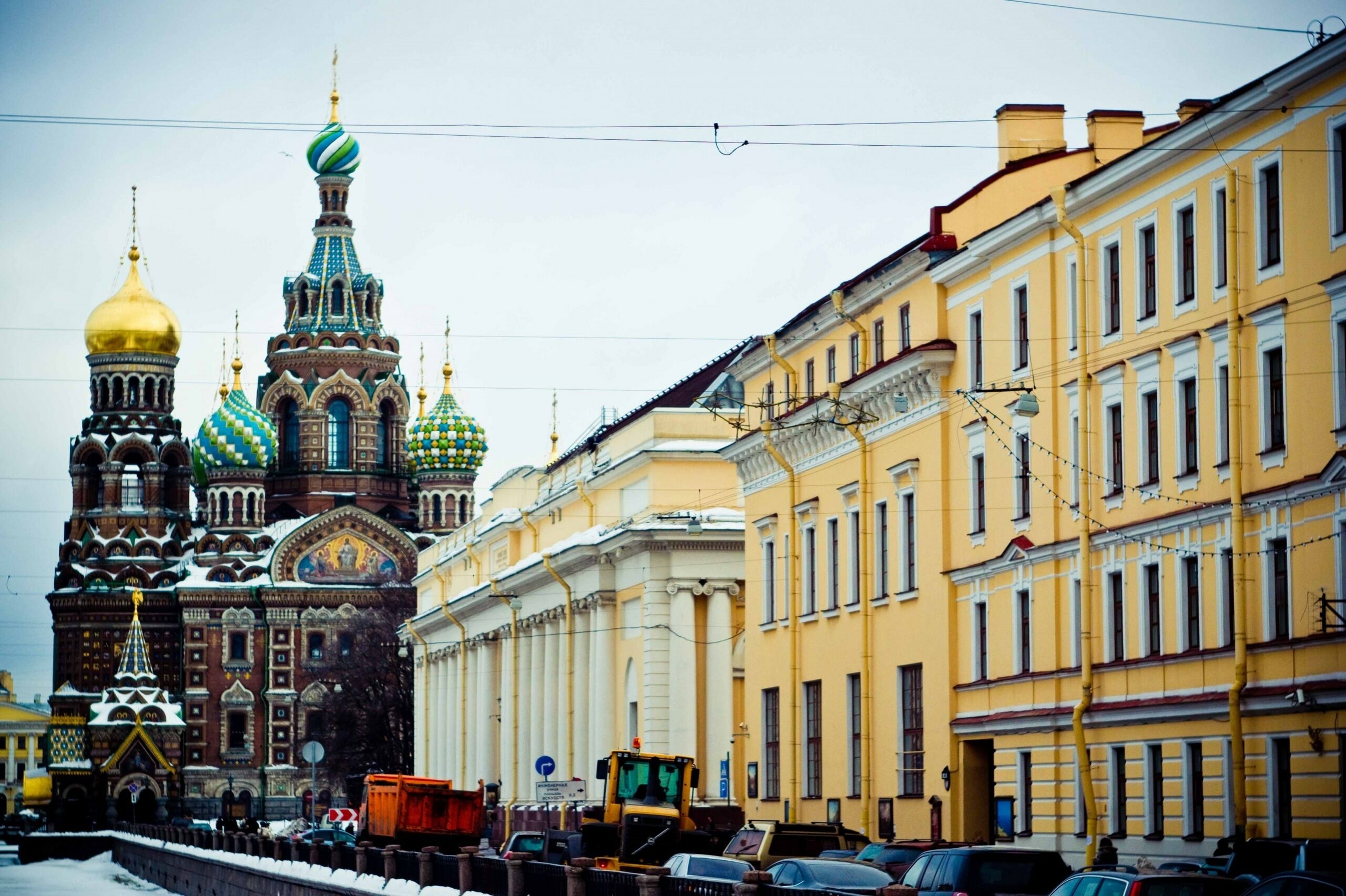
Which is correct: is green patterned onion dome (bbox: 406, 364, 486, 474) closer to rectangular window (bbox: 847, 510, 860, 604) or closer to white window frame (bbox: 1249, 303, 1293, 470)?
rectangular window (bbox: 847, 510, 860, 604)

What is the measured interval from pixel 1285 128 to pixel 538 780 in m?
45.6

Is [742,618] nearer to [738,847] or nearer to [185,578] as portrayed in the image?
[738,847]

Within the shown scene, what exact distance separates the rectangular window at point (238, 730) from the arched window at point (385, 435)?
53.5 feet

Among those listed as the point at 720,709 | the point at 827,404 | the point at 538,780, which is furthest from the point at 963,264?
the point at 538,780

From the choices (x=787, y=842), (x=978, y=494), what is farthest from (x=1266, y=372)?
(x=978, y=494)

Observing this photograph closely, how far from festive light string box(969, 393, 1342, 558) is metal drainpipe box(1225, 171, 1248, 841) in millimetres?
393

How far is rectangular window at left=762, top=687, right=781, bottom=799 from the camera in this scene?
47400mm

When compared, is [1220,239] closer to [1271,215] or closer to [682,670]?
[1271,215]

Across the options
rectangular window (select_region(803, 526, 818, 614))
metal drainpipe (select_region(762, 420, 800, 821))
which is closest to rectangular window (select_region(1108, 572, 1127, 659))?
rectangular window (select_region(803, 526, 818, 614))

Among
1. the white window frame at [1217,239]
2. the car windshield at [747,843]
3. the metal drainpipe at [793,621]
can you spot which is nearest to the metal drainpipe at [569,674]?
the metal drainpipe at [793,621]

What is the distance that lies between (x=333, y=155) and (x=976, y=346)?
335 ft

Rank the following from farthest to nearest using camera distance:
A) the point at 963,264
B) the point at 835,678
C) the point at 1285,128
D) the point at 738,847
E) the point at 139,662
A: the point at 139,662
the point at 835,678
the point at 963,264
the point at 738,847
the point at 1285,128

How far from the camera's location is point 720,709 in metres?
58.3

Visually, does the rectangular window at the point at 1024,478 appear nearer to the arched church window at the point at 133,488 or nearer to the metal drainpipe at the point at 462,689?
the metal drainpipe at the point at 462,689
